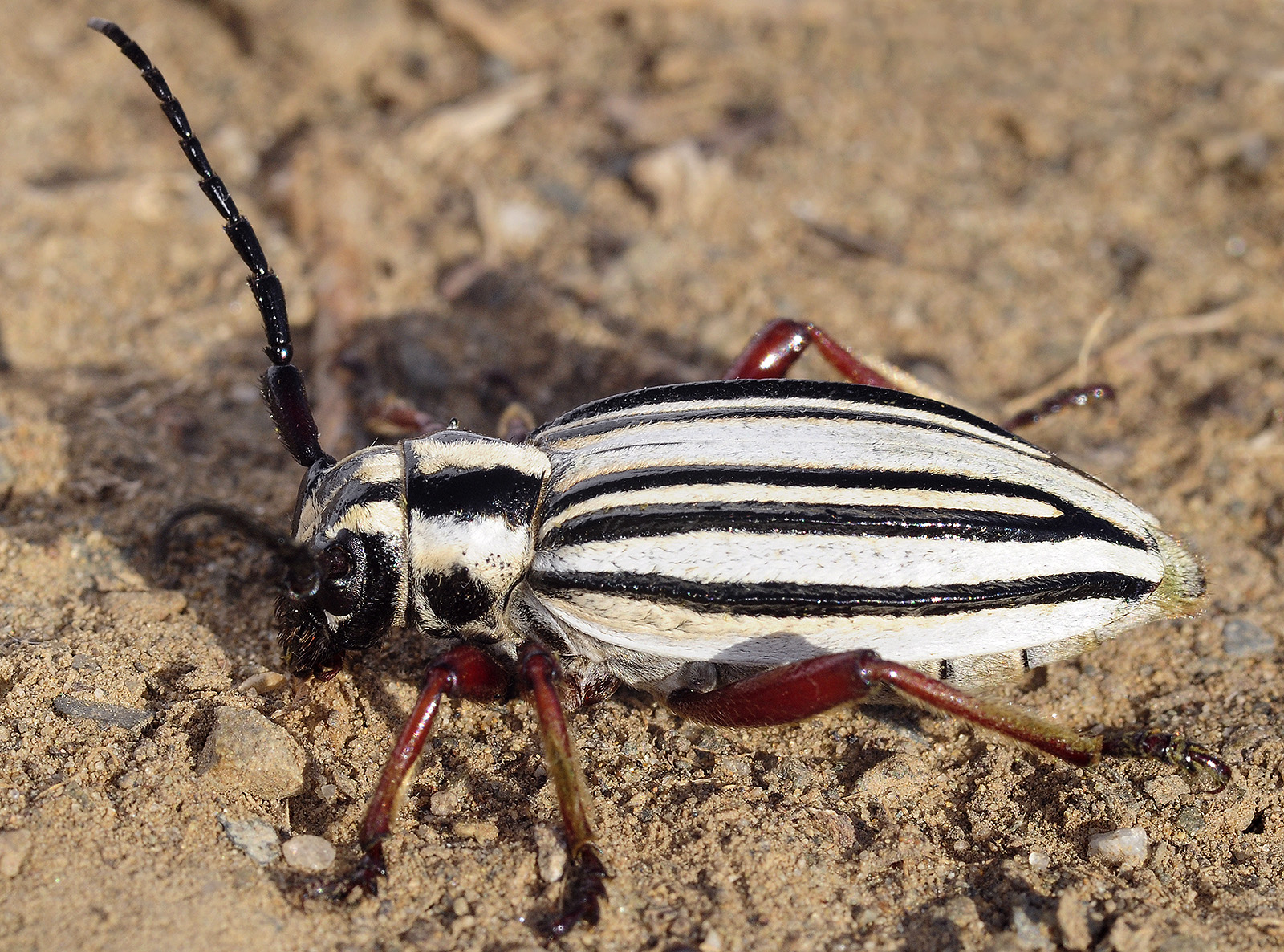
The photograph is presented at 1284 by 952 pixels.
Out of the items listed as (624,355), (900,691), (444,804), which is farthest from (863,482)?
(624,355)

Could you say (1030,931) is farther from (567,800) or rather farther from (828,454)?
(828,454)

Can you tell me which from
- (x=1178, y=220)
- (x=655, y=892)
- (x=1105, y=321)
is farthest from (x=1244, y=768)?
(x=1178, y=220)

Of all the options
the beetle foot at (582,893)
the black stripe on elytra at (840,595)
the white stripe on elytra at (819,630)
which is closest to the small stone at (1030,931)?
the white stripe on elytra at (819,630)

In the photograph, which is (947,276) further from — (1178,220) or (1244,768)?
(1244,768)

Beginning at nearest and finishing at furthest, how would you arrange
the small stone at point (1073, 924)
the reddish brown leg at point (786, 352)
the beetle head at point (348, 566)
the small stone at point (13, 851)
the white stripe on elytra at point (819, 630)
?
1. the small stone at point (13, 851)
2. the small stone at point (1073, 924)
3. the white stripe on elytra at point (819, 630)
4. the beetle head at point (348, 566)
5. the reddish brown leg at point (786, 352)

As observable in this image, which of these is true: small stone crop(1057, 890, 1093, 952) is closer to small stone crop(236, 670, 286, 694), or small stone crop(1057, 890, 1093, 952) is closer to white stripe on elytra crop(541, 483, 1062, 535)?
white stripe on elytra crop(541, 483, 1062, 535)

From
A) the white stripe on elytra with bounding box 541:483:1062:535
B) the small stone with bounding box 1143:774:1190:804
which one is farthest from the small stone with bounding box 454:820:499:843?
the small stone with bounding box 1143:774:1190:804

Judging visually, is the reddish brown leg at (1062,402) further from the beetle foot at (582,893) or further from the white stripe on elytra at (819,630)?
the beetle foot at (582,893)
